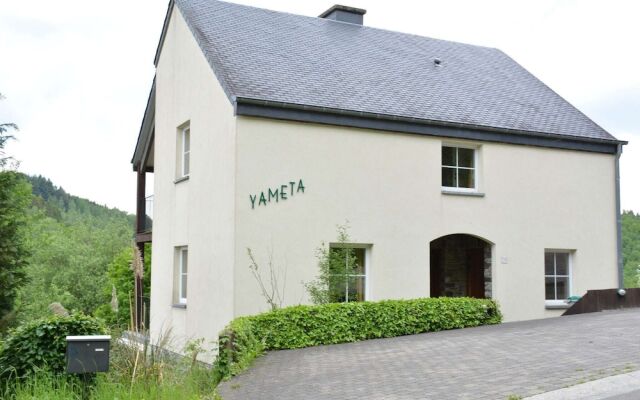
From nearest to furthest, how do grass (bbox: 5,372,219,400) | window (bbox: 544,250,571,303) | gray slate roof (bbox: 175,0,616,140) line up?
grass (bbox: 5,372,219,400) < gray slate roof (bbox: 175,0,616,140) < window (bbox: 544,250,571,303)

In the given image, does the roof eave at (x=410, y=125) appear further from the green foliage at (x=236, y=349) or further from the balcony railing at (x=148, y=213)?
the balcony railing at (x=148, y=213)

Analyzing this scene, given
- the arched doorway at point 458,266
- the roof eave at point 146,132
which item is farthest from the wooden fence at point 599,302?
the roof eave at point 146,132

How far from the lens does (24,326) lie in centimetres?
970

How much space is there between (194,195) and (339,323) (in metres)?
5.04

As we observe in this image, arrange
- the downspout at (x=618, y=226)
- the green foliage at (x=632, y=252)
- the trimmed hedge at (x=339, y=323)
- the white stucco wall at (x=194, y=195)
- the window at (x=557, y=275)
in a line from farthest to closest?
the green foliage at (x=632, y=252)
the downspout at (x=618, y=226)
the window at (x=557, y=275)
the white stucco wall at (x=194, y=195)
the trimmed hedge at (x=339, y=323)

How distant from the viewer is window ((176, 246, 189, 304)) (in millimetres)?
17094

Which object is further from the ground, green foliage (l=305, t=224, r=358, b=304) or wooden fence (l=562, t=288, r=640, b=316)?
green foliage (l=305, t=224, r=358, b=304)

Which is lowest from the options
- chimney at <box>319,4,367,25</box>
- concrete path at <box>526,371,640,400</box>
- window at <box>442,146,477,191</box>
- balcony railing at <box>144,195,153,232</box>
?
concrete path at <box>526,371,640,400</box>

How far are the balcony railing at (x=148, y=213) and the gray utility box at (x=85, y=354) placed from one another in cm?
1171

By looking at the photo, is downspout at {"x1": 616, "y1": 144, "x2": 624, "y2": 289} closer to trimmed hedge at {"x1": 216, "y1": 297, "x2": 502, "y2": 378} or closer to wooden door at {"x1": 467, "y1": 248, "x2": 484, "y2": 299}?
wooden door at {"x1": 467, "y1": 248, "x2": 484, "y2": 299}

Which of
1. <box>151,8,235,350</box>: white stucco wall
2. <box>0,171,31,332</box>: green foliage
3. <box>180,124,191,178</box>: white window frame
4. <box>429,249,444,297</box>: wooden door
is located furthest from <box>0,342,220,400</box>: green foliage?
<box>429,249,444,297</box>: wooden door

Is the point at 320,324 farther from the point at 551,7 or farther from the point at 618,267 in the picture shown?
the point at 618,267

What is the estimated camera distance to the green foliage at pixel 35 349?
9438 millimetres

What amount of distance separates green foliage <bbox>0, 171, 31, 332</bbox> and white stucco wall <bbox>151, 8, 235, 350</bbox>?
316 cm
